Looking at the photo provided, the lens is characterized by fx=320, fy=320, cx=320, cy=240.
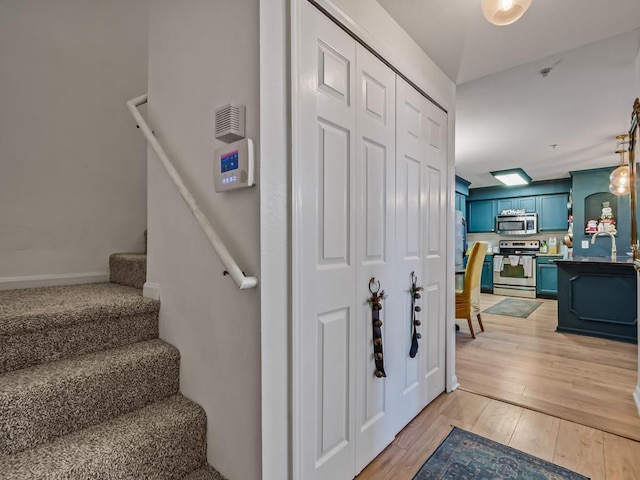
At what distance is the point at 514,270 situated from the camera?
6602 millimetres

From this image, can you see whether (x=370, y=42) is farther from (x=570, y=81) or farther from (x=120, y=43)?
(x=570, y=81)

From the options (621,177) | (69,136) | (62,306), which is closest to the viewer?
(62,306)

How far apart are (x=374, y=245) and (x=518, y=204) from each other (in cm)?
678

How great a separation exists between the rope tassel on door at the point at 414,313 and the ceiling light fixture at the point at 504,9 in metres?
1.30

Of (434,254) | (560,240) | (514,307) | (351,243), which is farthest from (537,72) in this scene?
(560,240)

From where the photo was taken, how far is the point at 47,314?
1.29m

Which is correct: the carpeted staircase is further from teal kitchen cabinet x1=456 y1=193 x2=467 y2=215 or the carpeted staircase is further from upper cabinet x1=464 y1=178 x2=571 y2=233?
upper cabinet x1=464 y1=178 x2=571 y2=233

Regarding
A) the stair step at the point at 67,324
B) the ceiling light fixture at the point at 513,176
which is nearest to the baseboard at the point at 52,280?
the stair step at the point at 67,324

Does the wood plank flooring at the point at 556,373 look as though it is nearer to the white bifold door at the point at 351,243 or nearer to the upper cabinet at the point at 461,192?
the white bifold door at the point at 351,243

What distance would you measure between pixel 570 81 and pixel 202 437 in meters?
3.63

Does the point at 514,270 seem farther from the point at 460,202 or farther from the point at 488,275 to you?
the point at 460,202

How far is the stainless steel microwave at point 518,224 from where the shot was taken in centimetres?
667

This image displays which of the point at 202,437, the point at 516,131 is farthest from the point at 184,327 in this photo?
the point at 516,131

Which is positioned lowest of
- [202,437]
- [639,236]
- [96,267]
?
[202,437]
